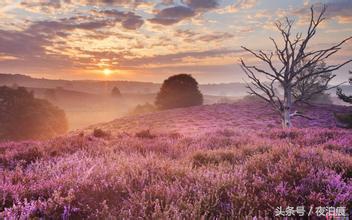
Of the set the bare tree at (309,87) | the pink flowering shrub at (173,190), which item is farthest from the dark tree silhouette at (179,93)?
the pink flowering shrub at (173,190)

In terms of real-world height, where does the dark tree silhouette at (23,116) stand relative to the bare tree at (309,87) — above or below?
below

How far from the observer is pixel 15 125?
41.7m

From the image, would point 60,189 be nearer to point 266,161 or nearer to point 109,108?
point 266,161

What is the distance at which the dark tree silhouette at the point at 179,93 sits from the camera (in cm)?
A: 5322

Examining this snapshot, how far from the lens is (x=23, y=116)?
42.7 meters

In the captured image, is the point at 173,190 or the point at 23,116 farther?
the point at 23,116

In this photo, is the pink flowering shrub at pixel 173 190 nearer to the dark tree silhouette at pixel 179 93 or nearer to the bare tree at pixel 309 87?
the bare tree at pixel 309 87

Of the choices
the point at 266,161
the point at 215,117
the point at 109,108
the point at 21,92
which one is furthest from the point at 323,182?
the point at 109,108

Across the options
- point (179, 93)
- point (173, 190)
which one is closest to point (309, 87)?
point (173, 190)

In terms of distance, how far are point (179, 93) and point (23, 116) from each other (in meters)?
26.3

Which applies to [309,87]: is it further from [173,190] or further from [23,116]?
[23,116]

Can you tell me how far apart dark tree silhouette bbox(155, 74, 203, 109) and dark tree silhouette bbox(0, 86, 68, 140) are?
64.9 ft

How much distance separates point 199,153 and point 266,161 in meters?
1.49

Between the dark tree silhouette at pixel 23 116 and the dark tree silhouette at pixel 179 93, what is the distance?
64.9 ft
